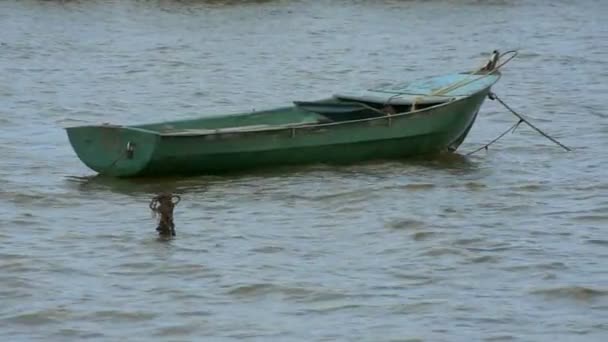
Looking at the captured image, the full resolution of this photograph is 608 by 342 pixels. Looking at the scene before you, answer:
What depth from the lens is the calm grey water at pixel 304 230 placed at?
8.61 m

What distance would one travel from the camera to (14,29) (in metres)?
26.0

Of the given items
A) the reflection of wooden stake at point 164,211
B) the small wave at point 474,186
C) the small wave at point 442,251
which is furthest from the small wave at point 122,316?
the small wave at point 474,186

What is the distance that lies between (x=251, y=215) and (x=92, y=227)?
126cm

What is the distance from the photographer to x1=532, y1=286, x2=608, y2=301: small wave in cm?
909

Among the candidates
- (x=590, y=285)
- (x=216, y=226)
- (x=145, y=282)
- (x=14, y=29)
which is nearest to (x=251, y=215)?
(x=216, y=226)

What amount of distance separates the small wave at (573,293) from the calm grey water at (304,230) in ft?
0.05

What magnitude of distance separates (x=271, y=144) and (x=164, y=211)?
7.21 ft

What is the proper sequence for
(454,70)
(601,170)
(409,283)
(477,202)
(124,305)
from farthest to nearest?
(454,70) → (601,170) → (477,202) → (409,283) → (124,305)

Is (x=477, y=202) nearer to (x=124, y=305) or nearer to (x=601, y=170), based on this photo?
(x=601, y=170)

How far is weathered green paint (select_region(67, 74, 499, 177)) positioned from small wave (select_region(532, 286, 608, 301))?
11.9ft

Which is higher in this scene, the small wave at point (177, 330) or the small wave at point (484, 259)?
the small wave at point (484, 259)

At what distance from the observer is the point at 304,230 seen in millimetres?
→ 10875

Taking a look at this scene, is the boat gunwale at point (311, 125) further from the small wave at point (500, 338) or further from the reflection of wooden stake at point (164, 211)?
the small wave at point (500, 338)

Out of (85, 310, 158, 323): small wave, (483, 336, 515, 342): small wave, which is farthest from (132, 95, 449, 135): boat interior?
(483, 336, 515, 342): small wave
